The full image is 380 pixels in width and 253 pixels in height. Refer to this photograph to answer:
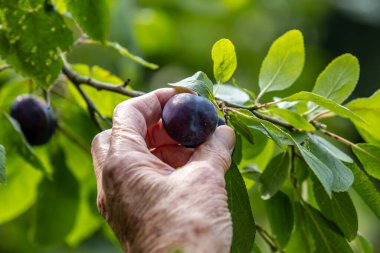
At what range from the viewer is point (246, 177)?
5.48 feet

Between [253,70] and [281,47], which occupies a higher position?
[281,47]

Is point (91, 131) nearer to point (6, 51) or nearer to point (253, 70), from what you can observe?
point (6, 51)

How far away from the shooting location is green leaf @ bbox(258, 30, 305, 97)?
1.64 meters

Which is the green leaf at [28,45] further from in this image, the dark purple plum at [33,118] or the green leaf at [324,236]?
the green leaf at [324,236]

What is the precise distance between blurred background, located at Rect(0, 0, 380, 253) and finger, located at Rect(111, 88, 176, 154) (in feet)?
2.32

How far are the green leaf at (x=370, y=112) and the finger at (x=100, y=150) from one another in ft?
1.70

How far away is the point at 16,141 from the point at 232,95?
1.66ft

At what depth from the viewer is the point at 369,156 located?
158 centimetres

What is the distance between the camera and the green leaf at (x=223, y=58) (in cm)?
144

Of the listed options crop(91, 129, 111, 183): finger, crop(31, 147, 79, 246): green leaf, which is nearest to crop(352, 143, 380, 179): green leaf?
crop(91, 129, 111, 183): finger

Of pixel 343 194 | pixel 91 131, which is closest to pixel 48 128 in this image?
pixel 91 131

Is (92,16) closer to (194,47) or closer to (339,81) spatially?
(339,81)

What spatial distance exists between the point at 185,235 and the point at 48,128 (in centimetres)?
99

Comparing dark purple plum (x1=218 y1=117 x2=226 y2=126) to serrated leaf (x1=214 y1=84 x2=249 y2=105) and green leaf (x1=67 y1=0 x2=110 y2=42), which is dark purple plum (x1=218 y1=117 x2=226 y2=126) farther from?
green leaf (x1=67 y1=0 x2=110 y2=42)
